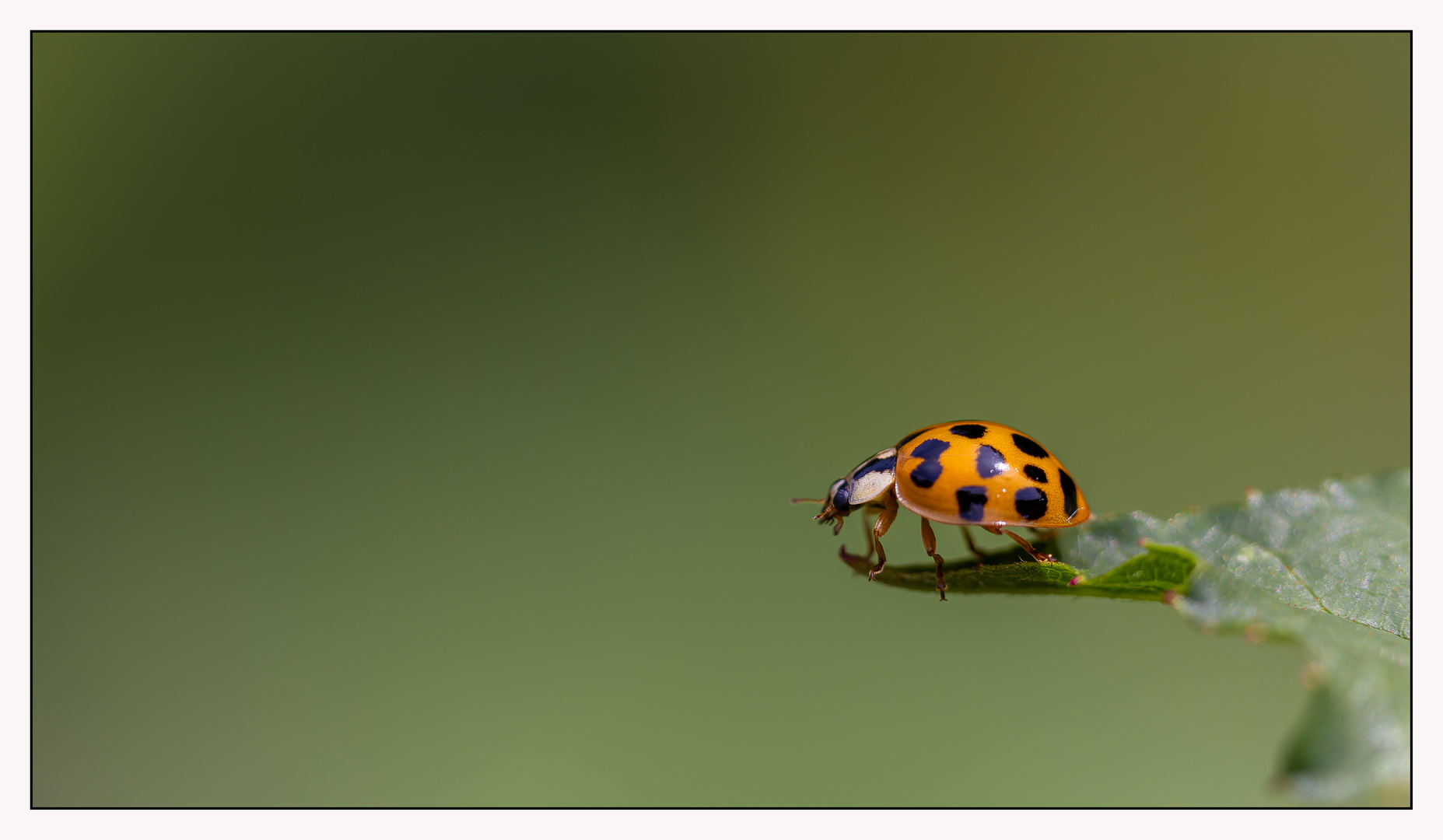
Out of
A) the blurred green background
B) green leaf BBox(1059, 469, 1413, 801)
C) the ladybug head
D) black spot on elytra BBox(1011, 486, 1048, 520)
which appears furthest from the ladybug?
the blurred green background

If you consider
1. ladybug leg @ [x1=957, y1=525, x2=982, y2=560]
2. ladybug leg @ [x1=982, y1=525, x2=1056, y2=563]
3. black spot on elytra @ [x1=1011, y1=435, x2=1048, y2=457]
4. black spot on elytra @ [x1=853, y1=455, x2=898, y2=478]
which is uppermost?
black spot on elytra @ [x1=1011, y1=435, x2=1048, y2=457]

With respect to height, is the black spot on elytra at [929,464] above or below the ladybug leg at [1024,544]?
above

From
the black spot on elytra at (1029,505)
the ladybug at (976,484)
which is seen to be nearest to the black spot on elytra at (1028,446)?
the ladybug at (976,484)

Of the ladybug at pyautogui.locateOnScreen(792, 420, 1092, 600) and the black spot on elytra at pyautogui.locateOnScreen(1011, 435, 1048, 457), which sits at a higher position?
the black spot on elytra at pyautogui.locateOnScreen(1011, 435, 1048, 457)

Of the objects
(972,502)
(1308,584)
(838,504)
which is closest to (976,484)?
(972,502)

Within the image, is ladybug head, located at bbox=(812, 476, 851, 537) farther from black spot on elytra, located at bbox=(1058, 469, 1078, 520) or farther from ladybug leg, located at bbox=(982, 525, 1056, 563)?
black spot on elytra, located at bbox=(1058, 469, 1078, 520)

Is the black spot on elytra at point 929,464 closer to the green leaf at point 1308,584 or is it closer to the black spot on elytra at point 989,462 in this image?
the black spot on elytra at point 989,462

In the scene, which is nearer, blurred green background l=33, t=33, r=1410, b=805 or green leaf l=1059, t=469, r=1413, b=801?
green leaf l=1059, t=469, r=1413, b=801

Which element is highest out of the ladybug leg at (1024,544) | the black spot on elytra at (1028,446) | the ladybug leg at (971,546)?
the black spot on elytra at (1028,446)

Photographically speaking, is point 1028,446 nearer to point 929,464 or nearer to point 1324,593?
point 929,464
